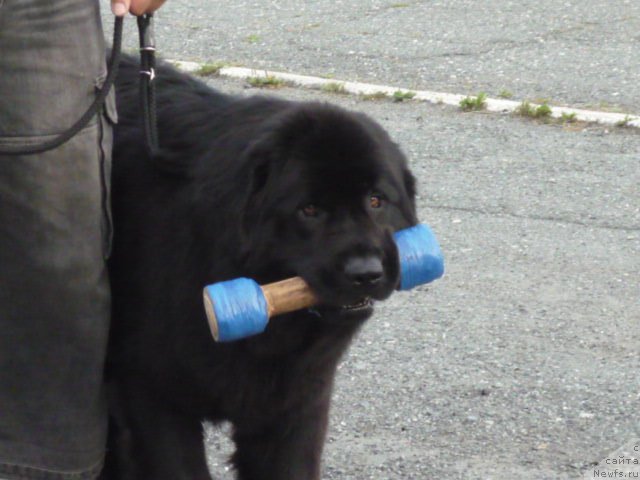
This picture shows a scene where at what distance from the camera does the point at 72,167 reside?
9.35 ft

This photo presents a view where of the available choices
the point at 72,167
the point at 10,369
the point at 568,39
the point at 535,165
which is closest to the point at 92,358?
the point at 10,369

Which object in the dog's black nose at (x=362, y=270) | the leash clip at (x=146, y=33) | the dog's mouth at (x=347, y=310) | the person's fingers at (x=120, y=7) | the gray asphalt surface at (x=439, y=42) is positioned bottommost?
the gray asphalt surface at (x=439, y=42)

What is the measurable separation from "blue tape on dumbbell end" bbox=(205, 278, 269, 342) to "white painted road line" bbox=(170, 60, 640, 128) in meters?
4.32

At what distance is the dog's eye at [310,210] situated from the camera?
295cm

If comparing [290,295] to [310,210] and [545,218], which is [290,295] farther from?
[545,218]

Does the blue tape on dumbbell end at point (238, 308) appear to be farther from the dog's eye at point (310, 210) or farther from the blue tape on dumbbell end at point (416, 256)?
the blue tape on dumbbell end at point (416, 256)

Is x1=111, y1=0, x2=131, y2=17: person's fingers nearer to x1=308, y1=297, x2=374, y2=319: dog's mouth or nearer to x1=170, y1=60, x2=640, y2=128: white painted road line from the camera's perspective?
x1=308, y1=297, x2=374, y2=319: dog's mouth

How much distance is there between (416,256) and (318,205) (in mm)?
284

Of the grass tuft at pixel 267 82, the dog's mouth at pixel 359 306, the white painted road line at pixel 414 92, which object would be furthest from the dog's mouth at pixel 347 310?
the grass tuft at pixel 267 82

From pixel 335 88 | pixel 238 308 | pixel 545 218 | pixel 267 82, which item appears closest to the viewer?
pixel 238 308

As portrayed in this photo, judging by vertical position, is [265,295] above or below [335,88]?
above

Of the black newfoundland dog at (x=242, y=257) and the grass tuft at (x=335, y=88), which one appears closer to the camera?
the black newfoundland dog at (x=242, y=257)

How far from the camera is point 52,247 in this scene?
2900mm

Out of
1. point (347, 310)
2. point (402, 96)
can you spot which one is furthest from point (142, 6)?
point (402, 96)
